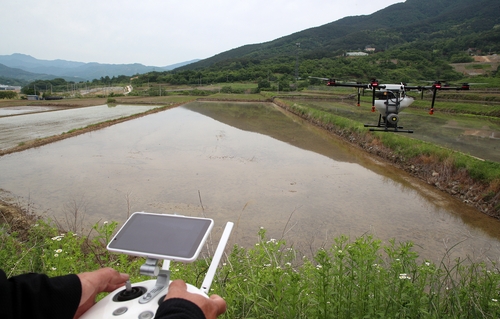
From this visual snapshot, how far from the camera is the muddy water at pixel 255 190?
5883 millimetres

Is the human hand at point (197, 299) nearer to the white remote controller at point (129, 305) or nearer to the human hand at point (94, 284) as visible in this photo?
the white remote controller at point (129, 305)

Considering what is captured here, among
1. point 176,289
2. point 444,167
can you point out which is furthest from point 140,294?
point 444,167

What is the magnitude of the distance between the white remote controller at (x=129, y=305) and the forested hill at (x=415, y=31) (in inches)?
2039

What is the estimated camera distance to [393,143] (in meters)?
11.6

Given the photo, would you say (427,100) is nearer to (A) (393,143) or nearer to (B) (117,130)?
(A) (393,143)

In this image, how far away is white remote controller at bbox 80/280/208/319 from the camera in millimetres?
1155

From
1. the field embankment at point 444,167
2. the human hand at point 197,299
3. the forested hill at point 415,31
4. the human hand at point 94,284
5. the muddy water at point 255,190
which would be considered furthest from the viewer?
the forested hill at point 415,31

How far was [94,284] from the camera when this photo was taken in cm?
131

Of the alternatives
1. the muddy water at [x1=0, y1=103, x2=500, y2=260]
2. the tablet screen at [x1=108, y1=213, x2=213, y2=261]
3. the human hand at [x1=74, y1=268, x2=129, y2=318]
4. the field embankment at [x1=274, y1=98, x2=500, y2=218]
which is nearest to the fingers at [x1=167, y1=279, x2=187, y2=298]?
the tablet screen at [x1=108, y1=213, x2=213, y2=261]

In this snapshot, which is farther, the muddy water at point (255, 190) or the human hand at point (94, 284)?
the muddy water at point (255, 190)

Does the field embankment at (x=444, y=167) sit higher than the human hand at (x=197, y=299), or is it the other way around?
the human hand at (x=197, y=299)

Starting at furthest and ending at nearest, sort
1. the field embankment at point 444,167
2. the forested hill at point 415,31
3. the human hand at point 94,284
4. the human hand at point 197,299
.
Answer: the forested hill at point 415,31 < the field embankment at point 444,167 < the human hand at point 94,284 < the human hand at point 197,299

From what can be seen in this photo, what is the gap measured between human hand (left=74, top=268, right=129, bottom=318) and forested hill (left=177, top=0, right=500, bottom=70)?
51.8 m

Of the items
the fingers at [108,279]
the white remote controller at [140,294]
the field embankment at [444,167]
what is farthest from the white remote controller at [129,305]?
the field embankment at [444,167]
